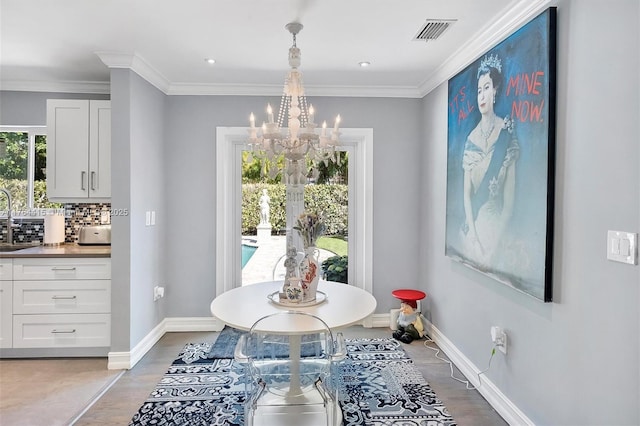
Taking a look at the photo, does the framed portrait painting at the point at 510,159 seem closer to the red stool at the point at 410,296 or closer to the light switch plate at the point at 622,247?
the light switch plate at the point at 622,247

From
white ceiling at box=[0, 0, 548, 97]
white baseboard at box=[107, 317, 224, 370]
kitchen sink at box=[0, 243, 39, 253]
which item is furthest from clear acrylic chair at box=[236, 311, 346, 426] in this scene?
kitchen sink at box=[0, 243, 39, 253]

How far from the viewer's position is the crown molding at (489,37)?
2.07 m

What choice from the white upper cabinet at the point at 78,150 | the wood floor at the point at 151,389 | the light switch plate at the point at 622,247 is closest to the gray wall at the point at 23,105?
the white upper cabinet at the point at 78,150

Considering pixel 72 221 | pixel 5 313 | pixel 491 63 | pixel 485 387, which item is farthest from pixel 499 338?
pixel 72 221

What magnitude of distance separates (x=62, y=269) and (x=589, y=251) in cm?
351

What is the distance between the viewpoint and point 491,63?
2.42 meters

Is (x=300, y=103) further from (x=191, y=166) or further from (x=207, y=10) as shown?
(x=207, y=10)

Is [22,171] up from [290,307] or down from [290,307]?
up

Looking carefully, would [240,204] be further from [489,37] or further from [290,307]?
[489,37]

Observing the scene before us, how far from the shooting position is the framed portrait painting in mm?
1880

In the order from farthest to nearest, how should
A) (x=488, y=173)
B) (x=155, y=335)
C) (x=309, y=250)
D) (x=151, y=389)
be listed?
(x=155, y=335), (x=151, y=389), (x=488, y=173), (x=309, y=250)

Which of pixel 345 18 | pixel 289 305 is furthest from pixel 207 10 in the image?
pixel 289 305

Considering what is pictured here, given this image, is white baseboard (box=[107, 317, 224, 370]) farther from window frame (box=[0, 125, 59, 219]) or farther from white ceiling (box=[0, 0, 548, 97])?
white ceiling (box=[0, 0, 548, 97])

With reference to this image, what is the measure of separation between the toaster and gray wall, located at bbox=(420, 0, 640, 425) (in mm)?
3220
